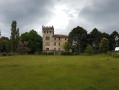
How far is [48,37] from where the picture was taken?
6556 cm

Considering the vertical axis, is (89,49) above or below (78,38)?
below

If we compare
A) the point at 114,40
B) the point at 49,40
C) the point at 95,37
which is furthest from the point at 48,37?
the point at 114,40

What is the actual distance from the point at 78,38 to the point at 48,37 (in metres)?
15.0

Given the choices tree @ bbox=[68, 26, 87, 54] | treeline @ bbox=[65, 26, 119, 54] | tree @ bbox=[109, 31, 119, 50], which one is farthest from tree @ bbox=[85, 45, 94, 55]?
tree @ bbox=[109, 31, 119, 50]

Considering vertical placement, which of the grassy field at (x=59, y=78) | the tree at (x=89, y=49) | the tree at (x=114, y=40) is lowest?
the grassy field at (x=59, y=78)

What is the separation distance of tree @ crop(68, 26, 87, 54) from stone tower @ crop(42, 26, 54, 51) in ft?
33.3

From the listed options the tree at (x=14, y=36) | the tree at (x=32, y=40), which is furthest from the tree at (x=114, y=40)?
the tree at (x=14, y=36)

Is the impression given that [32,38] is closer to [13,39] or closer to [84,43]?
[13,39]

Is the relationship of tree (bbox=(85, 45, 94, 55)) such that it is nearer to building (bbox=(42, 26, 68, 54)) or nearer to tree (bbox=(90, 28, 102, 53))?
tree (bbox=(90, 28, 102, 53))

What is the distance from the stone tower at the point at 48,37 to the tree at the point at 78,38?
33.3 feet

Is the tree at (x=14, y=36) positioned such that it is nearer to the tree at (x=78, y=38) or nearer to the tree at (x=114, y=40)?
the tree at (x=78, y=38)

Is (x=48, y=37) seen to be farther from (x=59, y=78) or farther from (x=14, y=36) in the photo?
(x=59, y=78)

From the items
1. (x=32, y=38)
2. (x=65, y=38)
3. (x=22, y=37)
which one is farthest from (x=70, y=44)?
(x=22, y=37)

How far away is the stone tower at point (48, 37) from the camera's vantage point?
215ft
